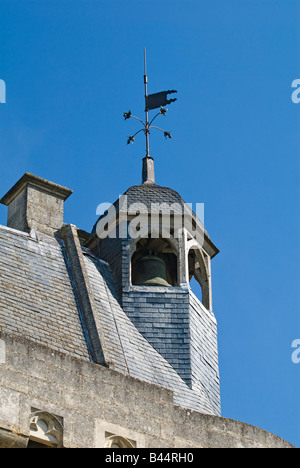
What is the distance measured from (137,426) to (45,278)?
5.01 metres

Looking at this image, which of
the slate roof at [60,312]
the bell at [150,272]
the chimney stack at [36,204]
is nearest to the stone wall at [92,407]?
the slate roof at [60,312]

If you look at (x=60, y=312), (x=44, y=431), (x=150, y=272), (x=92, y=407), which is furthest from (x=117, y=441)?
(x=150, y=272)

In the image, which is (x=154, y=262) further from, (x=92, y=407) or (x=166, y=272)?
(x=92, y=407)

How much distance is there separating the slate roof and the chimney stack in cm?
56

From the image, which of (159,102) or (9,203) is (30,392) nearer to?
(9,203)

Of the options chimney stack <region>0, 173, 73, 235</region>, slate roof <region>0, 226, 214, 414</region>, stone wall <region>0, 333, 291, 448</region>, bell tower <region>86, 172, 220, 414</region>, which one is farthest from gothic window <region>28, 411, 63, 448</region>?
chimney stack <region>0, 173, 73, 235</region>

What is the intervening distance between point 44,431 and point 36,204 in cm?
864

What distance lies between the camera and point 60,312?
91.2ft

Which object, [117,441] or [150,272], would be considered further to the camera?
[150,272]

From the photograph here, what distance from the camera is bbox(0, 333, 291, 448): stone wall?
76.8 ft
